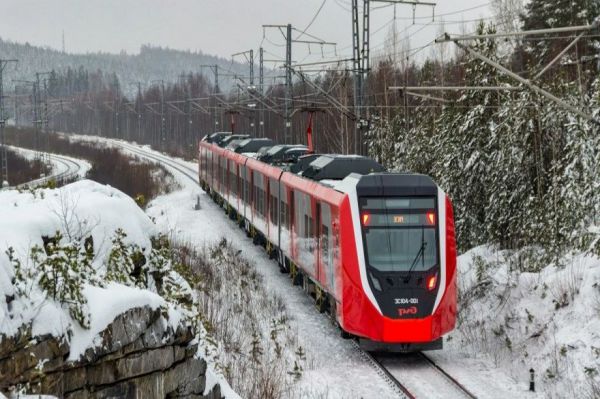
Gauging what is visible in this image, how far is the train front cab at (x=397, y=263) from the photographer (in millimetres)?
15125

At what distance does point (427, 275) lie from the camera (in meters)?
15.3

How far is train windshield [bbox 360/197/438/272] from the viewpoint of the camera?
15391 mm

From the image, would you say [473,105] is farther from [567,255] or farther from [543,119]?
[567,255]

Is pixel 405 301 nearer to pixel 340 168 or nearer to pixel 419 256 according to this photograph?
pixel 419 256

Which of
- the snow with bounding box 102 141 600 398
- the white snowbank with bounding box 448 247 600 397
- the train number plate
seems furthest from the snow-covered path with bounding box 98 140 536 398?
the train number plate

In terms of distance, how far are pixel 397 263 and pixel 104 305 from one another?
7434 millimetres

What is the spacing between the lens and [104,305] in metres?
8.98

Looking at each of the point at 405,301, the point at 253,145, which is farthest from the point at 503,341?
the point at 253,145

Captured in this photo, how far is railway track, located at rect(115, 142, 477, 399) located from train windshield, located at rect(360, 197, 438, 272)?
1.72 meters

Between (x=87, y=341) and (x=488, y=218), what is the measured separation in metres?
18.7

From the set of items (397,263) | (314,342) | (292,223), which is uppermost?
(292,223)

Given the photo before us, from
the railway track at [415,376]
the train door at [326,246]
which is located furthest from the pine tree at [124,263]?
the train door at [326,246]

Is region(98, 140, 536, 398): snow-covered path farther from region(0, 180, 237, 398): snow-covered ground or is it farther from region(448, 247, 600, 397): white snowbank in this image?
region(0, 180, 237, 398): snow-covered ground

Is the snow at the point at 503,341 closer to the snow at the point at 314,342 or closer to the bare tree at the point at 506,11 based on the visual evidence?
the snow at the point at 314,342
